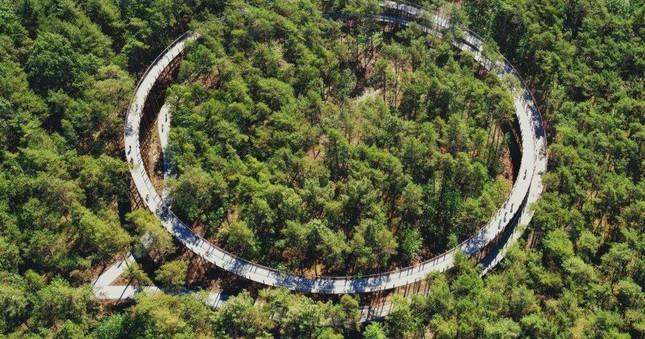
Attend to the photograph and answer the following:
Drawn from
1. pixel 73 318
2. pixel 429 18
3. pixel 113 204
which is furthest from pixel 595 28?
pixel 73 318

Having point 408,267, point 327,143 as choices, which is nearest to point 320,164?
point 327,143

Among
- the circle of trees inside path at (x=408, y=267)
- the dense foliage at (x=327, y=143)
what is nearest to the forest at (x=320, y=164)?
the dense foliage at (x=327, y=143)

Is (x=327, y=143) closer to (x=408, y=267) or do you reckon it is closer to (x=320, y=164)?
(x=320, y=164)

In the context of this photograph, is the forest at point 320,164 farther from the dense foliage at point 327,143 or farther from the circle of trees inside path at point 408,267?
the circle of trees inside path at point 408,267

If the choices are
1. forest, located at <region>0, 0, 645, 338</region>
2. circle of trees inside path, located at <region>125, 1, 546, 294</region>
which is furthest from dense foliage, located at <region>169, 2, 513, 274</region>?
circle of trees inside path, located at <region>125, 1, 546, 294</region>

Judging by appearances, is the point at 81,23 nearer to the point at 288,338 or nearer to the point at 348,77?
the point at 348,77
